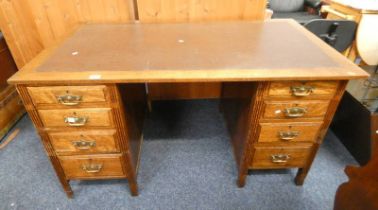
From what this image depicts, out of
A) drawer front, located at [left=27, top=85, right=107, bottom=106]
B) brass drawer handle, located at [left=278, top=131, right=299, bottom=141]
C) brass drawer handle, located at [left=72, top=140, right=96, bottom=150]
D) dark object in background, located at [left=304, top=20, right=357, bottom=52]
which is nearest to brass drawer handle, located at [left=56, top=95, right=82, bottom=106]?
drawer front, located at [left=27, top=85, right=107, bottom=106]

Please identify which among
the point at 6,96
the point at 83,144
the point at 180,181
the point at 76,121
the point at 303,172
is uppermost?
the point at 76,121

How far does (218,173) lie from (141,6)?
1.15 m

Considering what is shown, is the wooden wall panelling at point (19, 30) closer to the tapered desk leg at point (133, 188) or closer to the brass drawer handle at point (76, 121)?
the brass drawer handle at point (76, 121)

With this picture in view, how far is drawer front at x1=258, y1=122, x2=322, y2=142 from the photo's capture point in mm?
1049

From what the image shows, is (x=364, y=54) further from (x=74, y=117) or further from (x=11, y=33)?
(x=11, y=33)

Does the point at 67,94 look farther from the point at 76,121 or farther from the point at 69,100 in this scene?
the point at 76,121

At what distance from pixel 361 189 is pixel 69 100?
1096 mm

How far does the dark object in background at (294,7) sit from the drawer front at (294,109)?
1.94 meters

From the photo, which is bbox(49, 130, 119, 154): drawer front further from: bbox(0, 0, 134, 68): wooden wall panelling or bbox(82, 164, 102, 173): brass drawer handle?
bbox(0, 0, 134, 68): wooden wall panelling

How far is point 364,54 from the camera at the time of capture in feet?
6.59

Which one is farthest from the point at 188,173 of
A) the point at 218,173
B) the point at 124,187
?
the point at 124,187

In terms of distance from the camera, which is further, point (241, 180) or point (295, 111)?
point (241, 180)

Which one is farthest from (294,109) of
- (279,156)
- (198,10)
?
(198,10)

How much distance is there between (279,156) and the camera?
117 cm
